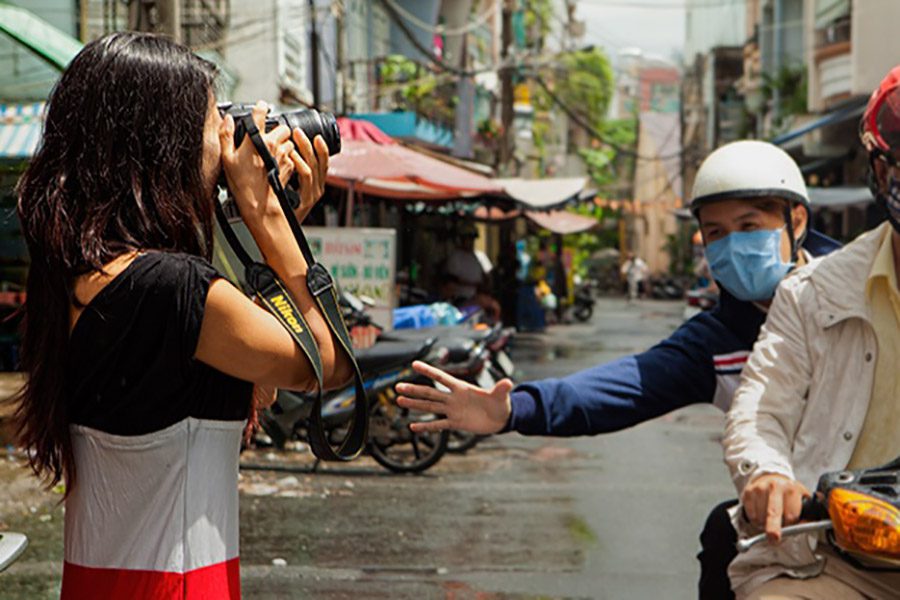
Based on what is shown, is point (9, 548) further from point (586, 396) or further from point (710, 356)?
point (710, 356)

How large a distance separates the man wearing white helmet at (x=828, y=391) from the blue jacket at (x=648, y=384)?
1.74 feet

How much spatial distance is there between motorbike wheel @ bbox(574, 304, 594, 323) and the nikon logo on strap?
98.7 ft

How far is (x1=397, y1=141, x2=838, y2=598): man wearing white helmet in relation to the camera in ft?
10.6

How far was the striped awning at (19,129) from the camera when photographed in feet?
30.2

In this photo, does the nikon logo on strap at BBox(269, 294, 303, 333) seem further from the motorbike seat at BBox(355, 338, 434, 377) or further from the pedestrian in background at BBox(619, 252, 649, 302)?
the pedestrian in background at BBox(619, 252, 649, 302)

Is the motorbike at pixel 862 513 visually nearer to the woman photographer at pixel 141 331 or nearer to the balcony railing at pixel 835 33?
the woman photographer at pixel 141 331

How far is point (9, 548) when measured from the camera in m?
3.13

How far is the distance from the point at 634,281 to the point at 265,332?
151 feet

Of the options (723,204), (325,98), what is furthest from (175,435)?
(325,98)

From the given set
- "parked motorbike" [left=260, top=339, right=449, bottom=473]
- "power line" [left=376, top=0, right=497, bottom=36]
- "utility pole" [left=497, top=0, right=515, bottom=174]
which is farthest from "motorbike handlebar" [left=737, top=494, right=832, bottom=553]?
"utility pole" [left=497, top=0, right=515, bottom=174]

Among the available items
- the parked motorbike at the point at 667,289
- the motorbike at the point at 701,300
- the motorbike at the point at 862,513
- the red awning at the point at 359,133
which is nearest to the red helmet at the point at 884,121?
the motorbike at the point at 862,513

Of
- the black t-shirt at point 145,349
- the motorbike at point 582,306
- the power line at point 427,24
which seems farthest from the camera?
the motorbike at point 582,306

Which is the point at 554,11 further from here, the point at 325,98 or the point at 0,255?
the point at 0,255

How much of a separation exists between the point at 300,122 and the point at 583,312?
3012 cm
